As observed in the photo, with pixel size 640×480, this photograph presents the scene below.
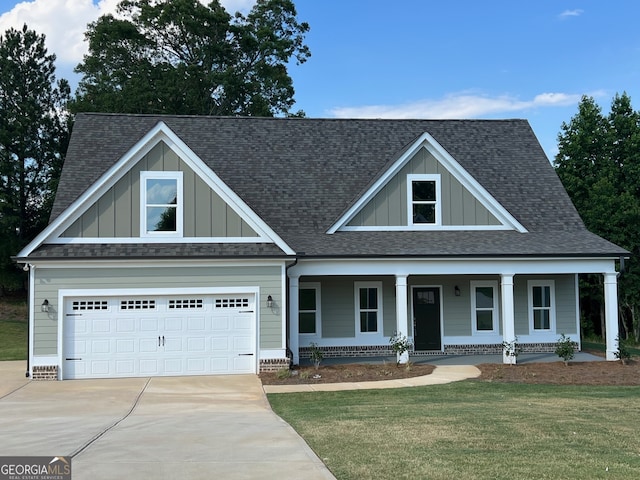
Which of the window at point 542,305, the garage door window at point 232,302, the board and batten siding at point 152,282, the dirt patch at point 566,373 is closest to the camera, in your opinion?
the dirt patch at point 566,373

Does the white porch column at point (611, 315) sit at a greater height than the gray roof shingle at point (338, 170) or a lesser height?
lesser

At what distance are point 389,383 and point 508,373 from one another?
133 inches

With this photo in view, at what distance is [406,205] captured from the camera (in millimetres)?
19641

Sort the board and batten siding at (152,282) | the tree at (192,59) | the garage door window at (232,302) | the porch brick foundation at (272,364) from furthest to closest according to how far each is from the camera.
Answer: the tree at (192,59) → the garage door window at (232,302) → the porch brick foundation at (272,364) → the board and batten siding at (152,282)

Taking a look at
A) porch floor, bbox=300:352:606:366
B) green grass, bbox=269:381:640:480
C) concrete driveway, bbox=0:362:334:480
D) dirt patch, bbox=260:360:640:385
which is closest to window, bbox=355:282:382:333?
porch floor, bbox=300:352:606:366

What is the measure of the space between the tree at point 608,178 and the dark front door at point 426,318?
1678cm

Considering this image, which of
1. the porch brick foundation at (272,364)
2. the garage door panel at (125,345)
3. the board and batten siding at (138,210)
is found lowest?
the porch brick foundation at (272,364)

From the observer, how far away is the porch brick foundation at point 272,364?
16.5m

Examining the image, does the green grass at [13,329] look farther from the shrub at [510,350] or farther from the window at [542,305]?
the window at [542,305]

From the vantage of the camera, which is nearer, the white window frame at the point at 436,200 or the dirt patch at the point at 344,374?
the dirt patch at the point at 344,374

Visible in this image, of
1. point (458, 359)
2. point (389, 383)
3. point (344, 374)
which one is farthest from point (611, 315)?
point (344, 374)

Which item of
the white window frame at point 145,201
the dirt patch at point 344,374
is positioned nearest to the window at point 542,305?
the dirt patch at point 344,374

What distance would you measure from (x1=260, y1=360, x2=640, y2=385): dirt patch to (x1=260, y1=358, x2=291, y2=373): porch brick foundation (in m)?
0.26

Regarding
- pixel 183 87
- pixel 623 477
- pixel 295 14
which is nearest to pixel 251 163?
pixel 623 477
